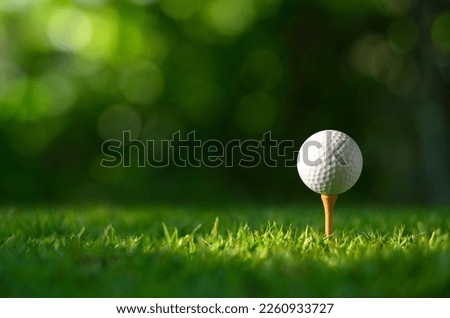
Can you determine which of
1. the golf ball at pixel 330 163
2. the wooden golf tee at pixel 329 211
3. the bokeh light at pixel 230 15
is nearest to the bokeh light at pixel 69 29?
the bokeh light at pixel 230 15

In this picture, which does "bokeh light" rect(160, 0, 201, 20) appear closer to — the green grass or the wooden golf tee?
the green grass

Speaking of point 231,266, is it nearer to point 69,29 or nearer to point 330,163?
point 330,163

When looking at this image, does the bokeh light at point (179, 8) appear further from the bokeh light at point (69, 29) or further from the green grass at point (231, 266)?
the green grass at point (231, 266)

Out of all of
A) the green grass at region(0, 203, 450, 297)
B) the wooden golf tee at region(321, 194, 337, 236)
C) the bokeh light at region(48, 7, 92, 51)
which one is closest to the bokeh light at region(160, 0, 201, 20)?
the bokeh light at region(48, 7, 92, 51)

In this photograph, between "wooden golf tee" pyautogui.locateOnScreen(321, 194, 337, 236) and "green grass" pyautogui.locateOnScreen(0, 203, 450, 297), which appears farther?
"wooden golf tee" pyautogui.locateOnScreen(321, 194, 337, 236)

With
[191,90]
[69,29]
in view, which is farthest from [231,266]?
[69,29]

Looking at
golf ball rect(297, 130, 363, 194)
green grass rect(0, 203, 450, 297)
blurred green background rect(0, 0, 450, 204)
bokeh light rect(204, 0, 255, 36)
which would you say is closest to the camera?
green grass rect(0, 203, 450, 297)
